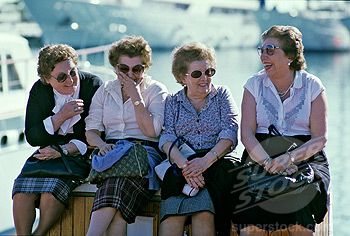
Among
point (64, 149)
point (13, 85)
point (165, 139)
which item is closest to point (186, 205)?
point (165, 139)

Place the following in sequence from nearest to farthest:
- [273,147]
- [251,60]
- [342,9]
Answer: [273,147]
[251,60]
[342,9]

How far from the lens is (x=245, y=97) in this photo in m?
5.41

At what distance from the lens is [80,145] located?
18.5 feet

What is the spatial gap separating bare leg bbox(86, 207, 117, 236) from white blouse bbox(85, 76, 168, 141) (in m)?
0.67

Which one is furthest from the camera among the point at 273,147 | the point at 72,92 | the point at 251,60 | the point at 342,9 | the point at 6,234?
the point at 342,9

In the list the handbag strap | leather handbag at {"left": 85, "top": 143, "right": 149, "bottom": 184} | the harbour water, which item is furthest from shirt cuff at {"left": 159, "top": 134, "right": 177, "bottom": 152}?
the harbour water

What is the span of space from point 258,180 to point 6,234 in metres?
6.30

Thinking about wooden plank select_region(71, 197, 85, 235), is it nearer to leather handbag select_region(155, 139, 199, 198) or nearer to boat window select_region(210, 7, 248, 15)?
leather handbag select_region(155, 139, 199, 198)

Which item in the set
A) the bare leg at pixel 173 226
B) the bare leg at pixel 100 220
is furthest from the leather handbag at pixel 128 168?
the bare leg at pixel 173 226

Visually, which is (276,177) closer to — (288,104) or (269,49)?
(288,104)

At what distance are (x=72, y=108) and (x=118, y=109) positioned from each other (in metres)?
0.30

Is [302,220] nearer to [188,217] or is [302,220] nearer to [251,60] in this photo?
[188,217]

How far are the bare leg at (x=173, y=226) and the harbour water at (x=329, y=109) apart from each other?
20.3 feet

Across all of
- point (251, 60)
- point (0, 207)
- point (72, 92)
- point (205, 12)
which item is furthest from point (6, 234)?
point (205, 12)
